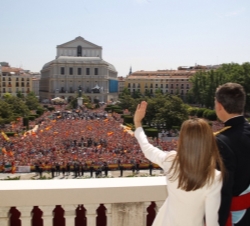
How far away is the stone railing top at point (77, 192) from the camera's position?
3.32m

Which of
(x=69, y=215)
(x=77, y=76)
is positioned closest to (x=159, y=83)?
(x=77, y=76)

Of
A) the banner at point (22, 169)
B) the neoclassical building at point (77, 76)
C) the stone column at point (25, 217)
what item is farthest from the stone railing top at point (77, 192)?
the neoclassical building at point (77, 76)

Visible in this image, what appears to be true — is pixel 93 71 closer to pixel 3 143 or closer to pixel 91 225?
pixel 3 143

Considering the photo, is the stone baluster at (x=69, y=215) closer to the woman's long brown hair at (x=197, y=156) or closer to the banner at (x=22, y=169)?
the woman's long brown hair at (x=197, y=156)

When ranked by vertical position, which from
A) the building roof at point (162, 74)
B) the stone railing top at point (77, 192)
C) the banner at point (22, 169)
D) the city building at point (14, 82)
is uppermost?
the building roof at point (162, 74)

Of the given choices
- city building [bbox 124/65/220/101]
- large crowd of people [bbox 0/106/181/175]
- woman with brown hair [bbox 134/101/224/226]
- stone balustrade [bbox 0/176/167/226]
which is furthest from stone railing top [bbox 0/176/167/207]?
city building [bbox 124/65/220/101]

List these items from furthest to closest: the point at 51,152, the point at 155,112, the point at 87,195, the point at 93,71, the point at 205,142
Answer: the point at 93,71
the point at 155,112
the point at 51,152
the point at 87,195
the point at 205,142

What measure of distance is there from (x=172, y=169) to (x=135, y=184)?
0.99 meters

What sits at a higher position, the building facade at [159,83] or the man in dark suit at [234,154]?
the building facade at [159,83]

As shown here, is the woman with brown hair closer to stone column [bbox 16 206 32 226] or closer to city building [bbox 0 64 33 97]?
stone column [bbox 16 206 32 226]

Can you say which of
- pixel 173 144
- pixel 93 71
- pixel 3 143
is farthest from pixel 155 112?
pixel 93 71

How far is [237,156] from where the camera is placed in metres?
2.57

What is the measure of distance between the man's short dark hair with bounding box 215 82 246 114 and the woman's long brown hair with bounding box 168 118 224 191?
1.09ft

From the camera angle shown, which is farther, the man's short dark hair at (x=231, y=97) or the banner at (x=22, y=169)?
the banner at (x=22, y=169)
